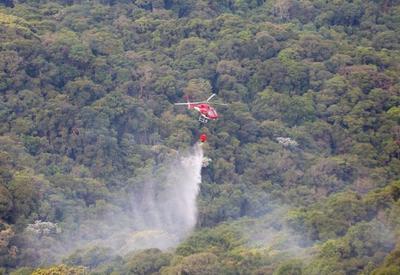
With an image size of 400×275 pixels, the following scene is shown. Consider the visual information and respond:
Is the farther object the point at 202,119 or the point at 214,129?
the point at 214,129

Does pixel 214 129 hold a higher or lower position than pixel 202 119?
lower

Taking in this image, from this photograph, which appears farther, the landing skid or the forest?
the landing skid

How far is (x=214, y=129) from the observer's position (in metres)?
88.9

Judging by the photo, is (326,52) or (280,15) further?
→ (280,15)

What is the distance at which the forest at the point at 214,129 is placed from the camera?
72438 mm

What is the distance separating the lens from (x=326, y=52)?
97.5 meters

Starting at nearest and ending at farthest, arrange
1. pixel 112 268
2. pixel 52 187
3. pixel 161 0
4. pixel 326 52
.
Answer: pixel 112 268 → pixel 52 187 → pixel 326 52 → pixel 161 0

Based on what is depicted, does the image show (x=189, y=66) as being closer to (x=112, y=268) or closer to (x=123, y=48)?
(x=123, y=48)

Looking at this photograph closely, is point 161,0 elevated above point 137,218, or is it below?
above

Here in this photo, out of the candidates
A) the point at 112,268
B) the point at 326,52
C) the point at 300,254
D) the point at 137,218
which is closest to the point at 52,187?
the point at 137,218

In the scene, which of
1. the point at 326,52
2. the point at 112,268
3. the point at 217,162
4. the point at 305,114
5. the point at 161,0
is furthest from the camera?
the point at 161,0

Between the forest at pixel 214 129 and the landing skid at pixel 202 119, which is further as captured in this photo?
the landing skid at pixel 202 119

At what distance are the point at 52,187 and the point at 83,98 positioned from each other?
368 inches

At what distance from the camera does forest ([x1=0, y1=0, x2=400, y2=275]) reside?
72438 millimetres
